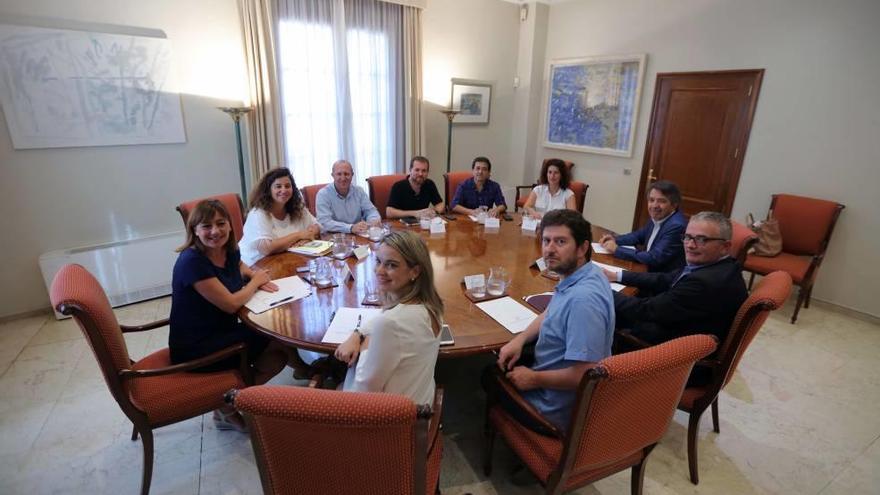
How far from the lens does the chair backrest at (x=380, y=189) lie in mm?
3875

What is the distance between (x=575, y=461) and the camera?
135 centimetres

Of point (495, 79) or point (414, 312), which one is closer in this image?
point (414, 312)

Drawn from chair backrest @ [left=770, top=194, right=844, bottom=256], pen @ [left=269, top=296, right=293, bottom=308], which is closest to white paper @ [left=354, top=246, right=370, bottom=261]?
pen @ [left=269, top=296, right=293, bottom=308]

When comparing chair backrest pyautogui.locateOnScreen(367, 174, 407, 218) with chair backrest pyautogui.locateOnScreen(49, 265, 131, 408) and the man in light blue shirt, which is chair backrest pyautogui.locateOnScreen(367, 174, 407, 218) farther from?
chair backrest pyautogui.locateOnScreen(49, 265, 131, 408)

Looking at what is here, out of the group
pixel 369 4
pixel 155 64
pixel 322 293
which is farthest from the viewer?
pixel 369 4

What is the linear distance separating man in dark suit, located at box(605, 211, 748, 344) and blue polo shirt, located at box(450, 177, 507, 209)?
2.16 metres

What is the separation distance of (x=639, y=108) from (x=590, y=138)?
0.66 metres

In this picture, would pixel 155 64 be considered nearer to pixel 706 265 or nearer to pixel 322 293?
pixel 322 293

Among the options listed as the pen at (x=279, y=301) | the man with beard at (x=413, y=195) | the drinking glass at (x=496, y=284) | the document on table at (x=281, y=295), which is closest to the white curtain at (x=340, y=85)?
the man with beard at (x=413, y=195)

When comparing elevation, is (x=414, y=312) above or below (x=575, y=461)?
above

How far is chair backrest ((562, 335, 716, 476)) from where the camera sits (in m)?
1.19

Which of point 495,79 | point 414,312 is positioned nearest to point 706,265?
Answer: point 414,312

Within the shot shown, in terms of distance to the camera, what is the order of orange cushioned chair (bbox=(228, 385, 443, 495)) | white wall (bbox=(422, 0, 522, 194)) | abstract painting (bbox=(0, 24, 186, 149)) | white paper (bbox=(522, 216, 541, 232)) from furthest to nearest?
white wall (bbox=(422, 0, 522, 194)) < white paper (bbox=(522, 216, 541, 232)) < abstract painting (bbox=(0, 24, 186, 149)) < orange cushioned chair (bbox=(228, 385, 443, 495))

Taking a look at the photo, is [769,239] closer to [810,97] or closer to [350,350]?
[810,97]
